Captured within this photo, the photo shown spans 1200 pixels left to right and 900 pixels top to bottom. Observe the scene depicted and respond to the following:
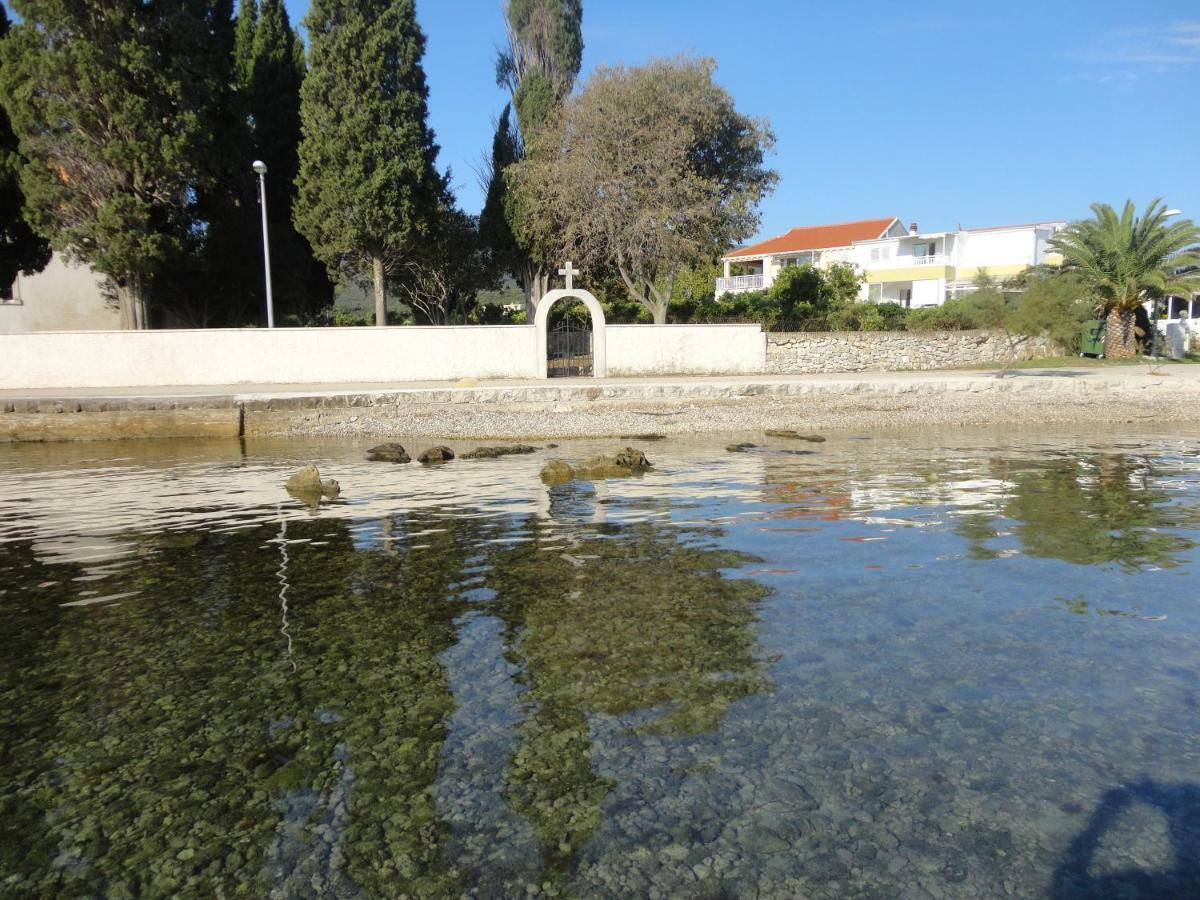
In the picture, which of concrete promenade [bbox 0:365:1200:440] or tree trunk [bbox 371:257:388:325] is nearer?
concrete promenade [bbox 0:365:1200:440]

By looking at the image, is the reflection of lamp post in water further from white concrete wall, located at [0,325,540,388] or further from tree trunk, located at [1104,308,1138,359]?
tree trunk, located at [1104,308,1138,359]

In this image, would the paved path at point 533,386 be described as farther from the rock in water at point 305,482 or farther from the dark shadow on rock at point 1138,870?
the dark shadow on rock at point 1138,870

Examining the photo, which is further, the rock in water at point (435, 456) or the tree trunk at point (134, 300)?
the tree trunk at point (134, 300)

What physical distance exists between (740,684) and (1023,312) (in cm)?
2816

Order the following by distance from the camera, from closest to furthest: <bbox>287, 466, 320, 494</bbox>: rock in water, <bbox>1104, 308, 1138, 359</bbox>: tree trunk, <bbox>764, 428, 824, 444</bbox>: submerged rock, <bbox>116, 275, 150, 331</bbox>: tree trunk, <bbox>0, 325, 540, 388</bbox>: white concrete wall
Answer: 1. <bbox>287, 466, 320, 494</bbox>: rock in water
2. <bbox>764, 428, 824, 444</bbox>: submerged rock
3. <bbox>0, 325, 540, 388</bbox>: white concrete wall
4. <bbox>116, 275, 150, 331</bbox>: tree trunk
5. <bbox>1104, 308, 1138, 359</bbox>: tree trunk

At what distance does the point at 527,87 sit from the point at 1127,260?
23535 millimetres

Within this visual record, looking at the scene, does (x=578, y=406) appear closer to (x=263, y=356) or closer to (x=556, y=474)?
(x=556, y=474)

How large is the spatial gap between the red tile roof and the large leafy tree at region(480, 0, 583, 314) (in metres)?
30.6

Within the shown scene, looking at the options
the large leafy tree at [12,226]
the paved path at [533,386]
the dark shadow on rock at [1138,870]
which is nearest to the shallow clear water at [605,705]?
the dark shadow on rock at [1138,870]

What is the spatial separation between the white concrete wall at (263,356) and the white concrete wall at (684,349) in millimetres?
2778

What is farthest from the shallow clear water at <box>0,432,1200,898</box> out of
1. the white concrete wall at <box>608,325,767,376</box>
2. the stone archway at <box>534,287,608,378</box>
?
Result: the white concrete wall at <box>608,325,767,376</box>

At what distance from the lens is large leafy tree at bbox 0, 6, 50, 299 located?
27734mm

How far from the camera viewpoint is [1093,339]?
32.7 meters

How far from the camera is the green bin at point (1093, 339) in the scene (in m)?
32.5
